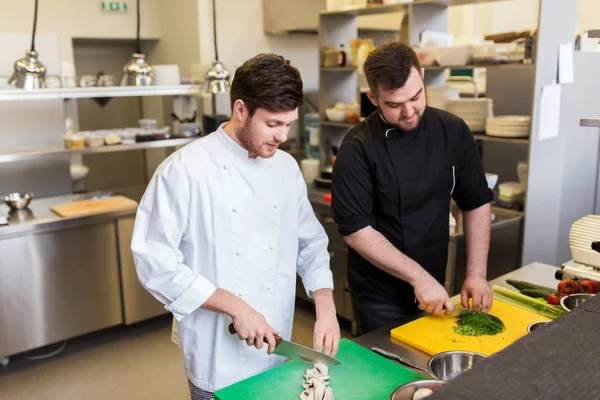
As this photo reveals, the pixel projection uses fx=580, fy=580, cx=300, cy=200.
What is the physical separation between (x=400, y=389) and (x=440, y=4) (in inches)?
101

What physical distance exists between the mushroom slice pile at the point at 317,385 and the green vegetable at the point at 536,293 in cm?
83

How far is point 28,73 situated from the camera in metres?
2.75

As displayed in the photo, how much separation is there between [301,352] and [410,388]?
30 cm

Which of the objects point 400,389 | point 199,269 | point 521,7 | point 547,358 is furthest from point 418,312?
point 521,7

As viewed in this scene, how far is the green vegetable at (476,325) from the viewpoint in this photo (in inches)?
62.4

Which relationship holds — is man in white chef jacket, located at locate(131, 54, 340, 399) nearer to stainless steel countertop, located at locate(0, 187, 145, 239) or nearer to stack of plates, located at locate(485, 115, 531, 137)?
stack of plates, located at locate(485, 115, 531, 137)

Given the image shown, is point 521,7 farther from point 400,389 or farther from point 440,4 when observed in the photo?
point 400,389

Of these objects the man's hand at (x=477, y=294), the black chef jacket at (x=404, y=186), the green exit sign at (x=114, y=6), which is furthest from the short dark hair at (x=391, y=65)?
the green exit sign at (x=114, y=6)

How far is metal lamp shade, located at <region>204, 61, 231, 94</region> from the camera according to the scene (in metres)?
3.31

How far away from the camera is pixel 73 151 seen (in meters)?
3.26

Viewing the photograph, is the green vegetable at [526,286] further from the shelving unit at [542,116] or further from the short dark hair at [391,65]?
the shelving unit at [542,116]

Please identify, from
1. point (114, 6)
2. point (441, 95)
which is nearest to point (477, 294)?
point (441, 95)

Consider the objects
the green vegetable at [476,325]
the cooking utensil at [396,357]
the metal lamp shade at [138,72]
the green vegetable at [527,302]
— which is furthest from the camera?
the metal lamp shade at [138,72]

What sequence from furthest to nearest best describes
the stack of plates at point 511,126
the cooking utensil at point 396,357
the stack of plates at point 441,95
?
the stack of plates at point 441,95 < the stack of plates at point 511,126 < the cooking utensil at point 396,357
